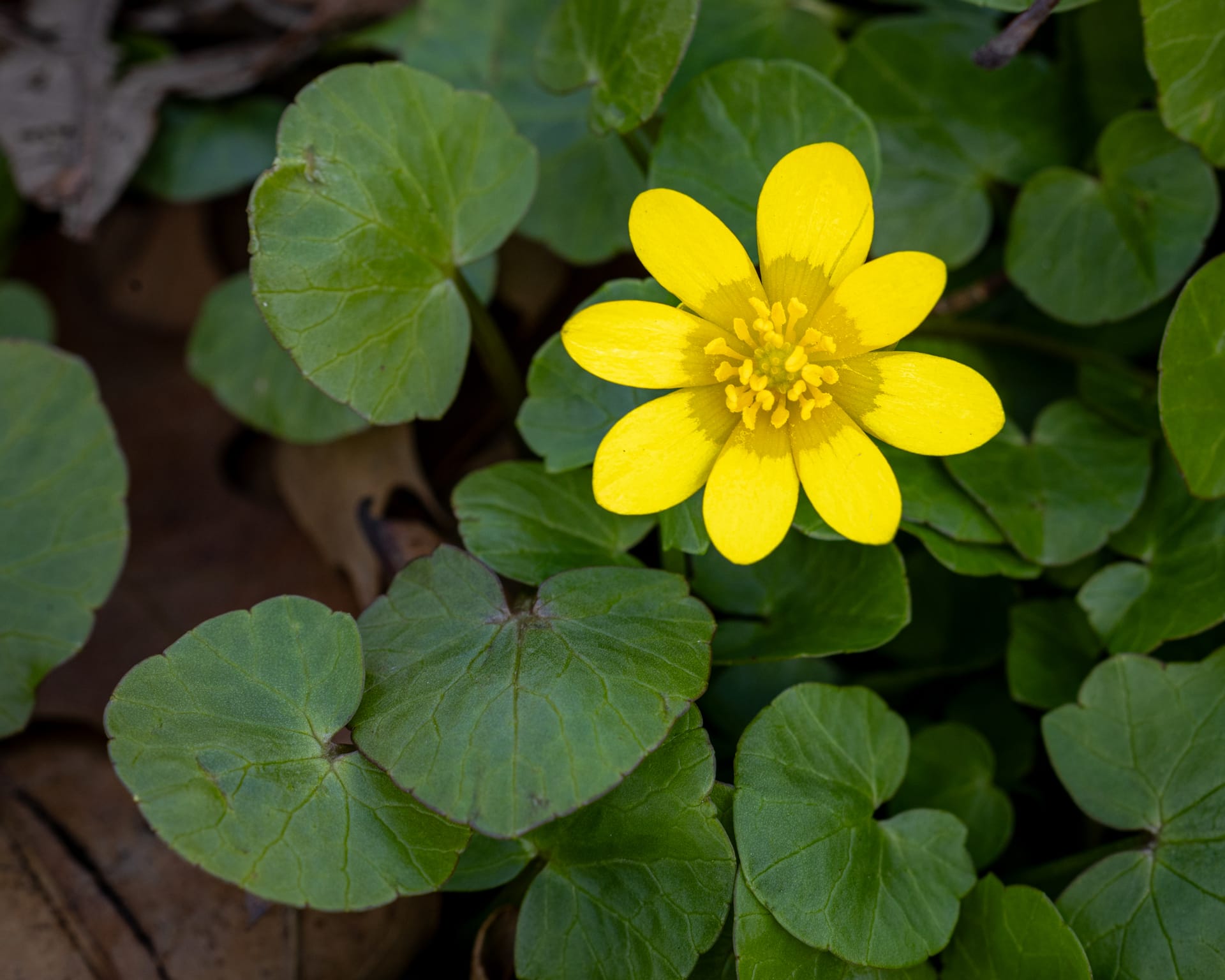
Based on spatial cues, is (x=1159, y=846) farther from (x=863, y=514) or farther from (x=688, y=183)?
(x=688, y=183)

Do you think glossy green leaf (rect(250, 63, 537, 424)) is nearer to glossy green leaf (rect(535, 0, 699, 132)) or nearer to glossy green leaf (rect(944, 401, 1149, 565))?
glossy green leaf (rect(535, 0, 699, 132))

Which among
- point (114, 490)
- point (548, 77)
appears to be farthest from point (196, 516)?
point (548, 77)

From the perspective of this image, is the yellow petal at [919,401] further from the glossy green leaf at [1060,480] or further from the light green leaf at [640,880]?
the light green leaf at [640,880]

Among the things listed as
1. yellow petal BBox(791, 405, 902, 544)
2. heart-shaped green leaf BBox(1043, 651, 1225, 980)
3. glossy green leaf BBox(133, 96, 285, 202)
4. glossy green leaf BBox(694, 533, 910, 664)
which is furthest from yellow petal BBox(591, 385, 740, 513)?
glossy green leaf BBox(133, 96, 285, 202)

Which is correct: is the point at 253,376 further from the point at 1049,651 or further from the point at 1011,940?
the point at 1011,940

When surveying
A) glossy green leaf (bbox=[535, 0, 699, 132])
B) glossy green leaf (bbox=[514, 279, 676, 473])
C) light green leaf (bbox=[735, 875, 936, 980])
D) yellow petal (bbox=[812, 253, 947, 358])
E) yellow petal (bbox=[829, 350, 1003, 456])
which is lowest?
light green leaf (bbox=[735, 875, 936, 980])

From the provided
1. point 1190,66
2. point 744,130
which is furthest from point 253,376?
point 1190,66
